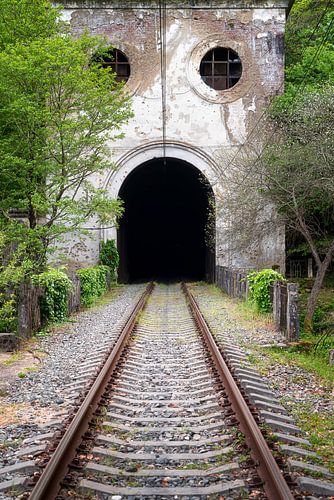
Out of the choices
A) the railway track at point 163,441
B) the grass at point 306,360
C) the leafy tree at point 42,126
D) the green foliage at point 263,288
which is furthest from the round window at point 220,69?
the railway track at point 163,441

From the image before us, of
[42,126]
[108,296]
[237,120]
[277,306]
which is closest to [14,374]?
[277,306]

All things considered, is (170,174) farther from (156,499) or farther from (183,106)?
(156,499)

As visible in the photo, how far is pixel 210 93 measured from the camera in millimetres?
25141

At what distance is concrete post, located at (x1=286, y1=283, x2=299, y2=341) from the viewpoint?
10508 millimetres

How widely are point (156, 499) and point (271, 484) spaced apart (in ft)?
2.57

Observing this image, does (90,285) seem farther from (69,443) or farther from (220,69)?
(69,443)

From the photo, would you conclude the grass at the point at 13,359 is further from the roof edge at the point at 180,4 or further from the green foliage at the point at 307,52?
the roof edge at the point at 180,4

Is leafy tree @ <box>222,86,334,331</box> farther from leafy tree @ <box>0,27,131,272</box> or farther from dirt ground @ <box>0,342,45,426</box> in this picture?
dirt ground @ <box>0,342,45,426</box>

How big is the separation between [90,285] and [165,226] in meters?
27.7

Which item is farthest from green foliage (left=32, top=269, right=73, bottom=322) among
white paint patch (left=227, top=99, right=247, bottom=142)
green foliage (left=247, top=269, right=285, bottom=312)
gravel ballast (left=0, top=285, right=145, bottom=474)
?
white paint patch (left=227, top=99, right=247, bottom=142)

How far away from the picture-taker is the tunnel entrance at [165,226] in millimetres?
32781

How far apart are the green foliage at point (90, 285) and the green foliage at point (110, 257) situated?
3565 millimetres

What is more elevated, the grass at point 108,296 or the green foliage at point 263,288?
the green foliage at point 263,288

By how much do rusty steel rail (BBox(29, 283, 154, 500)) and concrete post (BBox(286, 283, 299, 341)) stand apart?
3.94 metres
